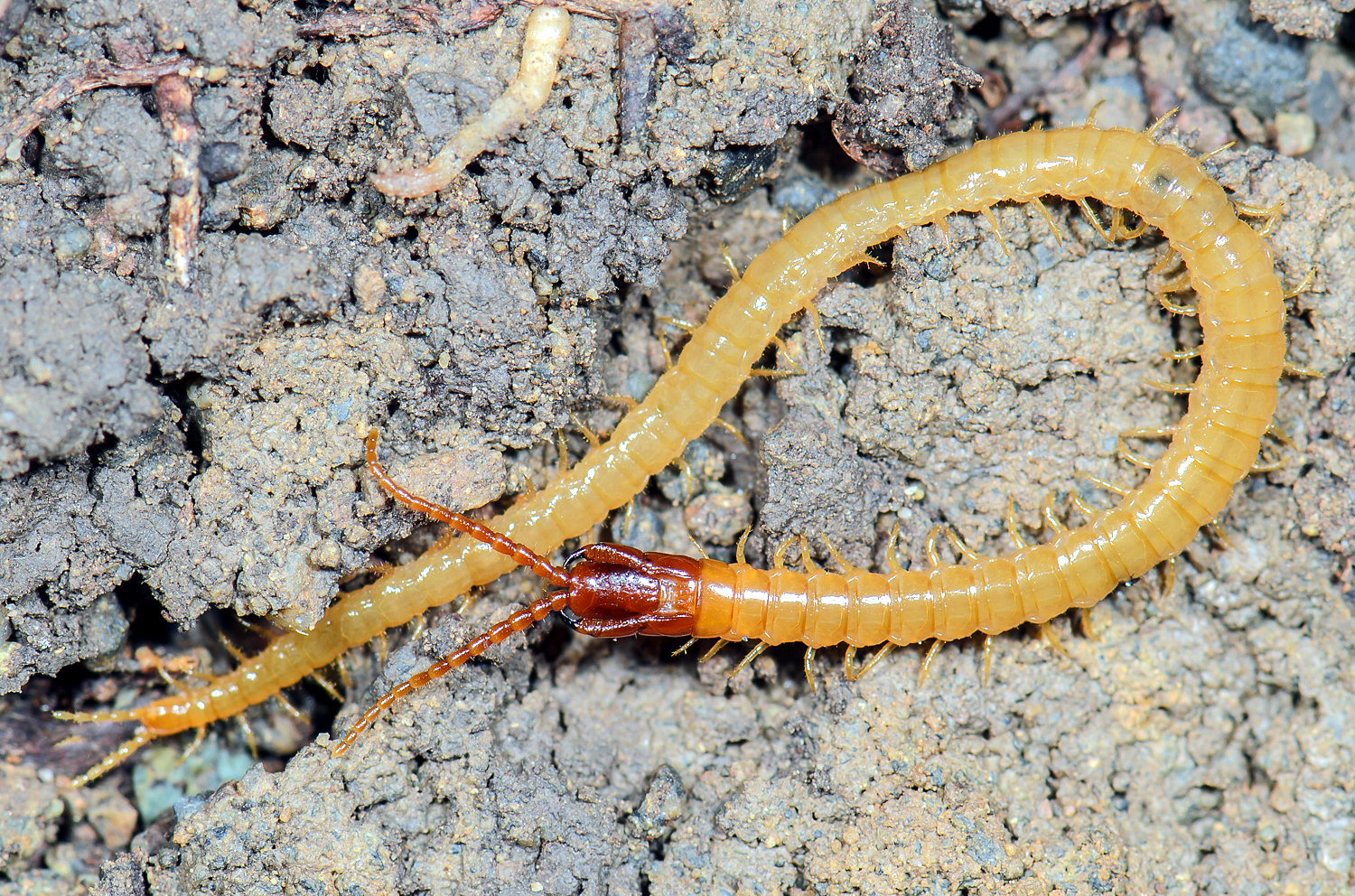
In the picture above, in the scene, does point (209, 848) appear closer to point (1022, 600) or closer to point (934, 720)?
point (934, 720)

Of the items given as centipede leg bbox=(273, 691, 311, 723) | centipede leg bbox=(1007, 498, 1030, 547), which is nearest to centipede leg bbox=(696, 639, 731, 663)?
centipede leg bbox=(1007, 498, 1030, 547)

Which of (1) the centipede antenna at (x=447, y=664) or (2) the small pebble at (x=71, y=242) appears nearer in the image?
(2) the small pebble at (x=71, y=242)

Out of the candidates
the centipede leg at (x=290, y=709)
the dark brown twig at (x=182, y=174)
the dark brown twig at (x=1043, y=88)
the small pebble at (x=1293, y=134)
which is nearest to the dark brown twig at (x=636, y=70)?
the dark brown twig at (x=182, y=174)

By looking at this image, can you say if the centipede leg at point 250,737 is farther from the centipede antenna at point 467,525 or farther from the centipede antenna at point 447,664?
the centipede antenna at point 467,525

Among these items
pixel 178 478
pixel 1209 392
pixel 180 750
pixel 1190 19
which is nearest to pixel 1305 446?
pixel 1209 392

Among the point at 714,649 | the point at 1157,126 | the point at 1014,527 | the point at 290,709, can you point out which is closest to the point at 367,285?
the point at 290,709

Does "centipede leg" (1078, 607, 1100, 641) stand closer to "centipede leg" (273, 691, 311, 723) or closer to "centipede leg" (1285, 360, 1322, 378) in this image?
"centipede leg" (1285, 360, 1322, 378)

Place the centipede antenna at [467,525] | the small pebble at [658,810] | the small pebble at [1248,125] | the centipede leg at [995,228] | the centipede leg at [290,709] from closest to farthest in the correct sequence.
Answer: the centipede antenna at [467,525] < the small pebble at [658,810] < the centipede leg at [995,228] < the centipede leg at [290,709] < the small pebble at [1248,125]
